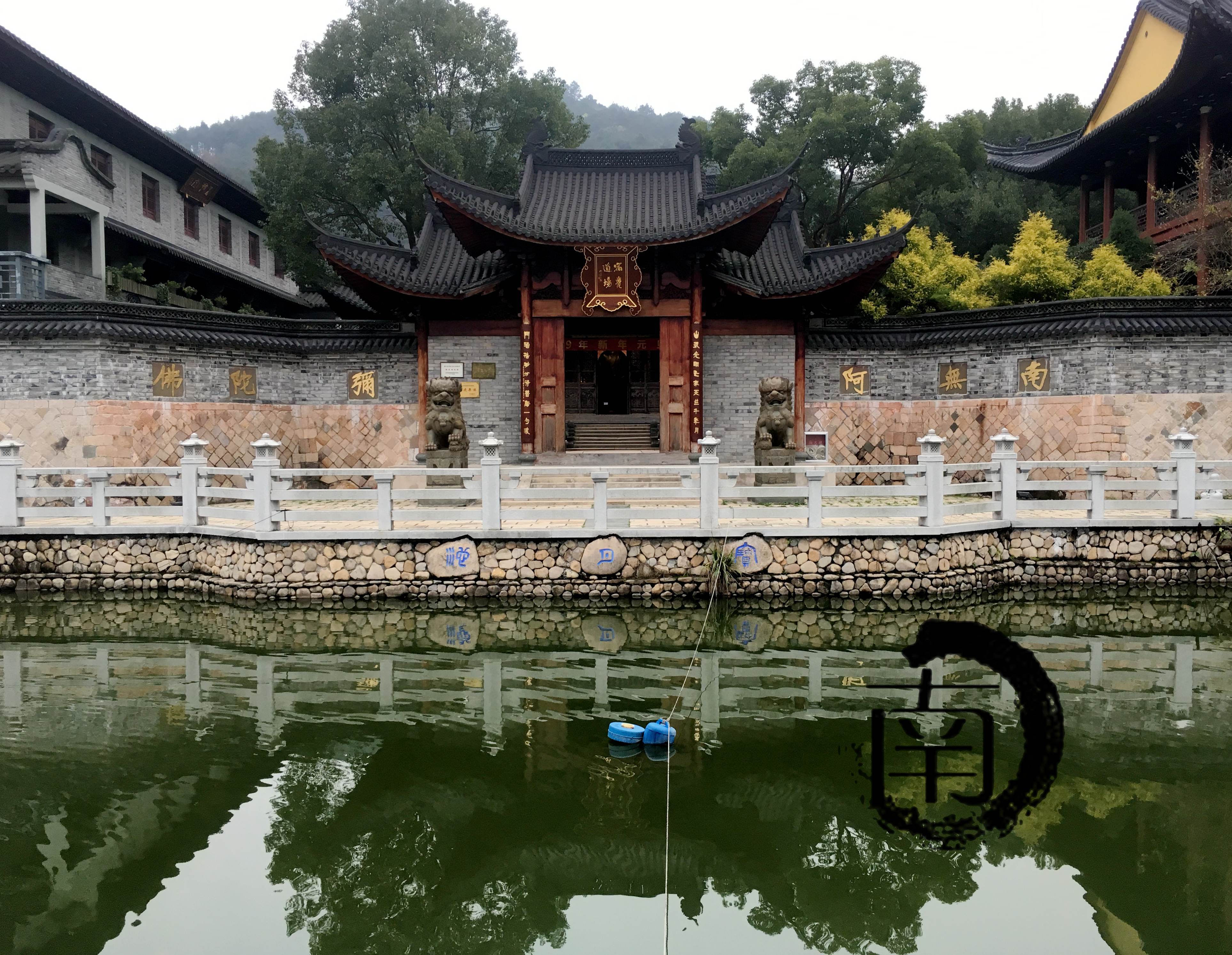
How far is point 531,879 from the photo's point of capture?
4613mm

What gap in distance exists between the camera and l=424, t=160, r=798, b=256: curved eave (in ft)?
49.1

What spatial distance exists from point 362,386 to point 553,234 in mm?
5011

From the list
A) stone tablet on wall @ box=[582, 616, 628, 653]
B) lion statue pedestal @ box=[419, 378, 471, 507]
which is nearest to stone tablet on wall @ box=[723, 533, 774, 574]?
stone tablet on wall @ box=[582, 616, 628, 653]

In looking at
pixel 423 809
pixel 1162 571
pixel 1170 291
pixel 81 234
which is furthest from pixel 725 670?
pixel 81 234

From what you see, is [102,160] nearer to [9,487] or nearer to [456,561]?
[9,487]

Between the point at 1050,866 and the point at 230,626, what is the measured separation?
8.05m

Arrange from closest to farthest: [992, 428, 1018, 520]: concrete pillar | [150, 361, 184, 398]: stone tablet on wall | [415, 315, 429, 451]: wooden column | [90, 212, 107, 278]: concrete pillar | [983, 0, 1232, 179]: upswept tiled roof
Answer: [992, 428, 1018, 520]: concrete pillar → [150, 361, 184, 398]: stone tablet on wall → [983, 0, 1232, 179]: upswept tiled roof → [415, 315, 429, 451]: wooden column → [90, 212, 107, 278]: concrete pillar

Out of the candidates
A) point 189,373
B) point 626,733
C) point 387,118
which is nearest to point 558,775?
point 626,733

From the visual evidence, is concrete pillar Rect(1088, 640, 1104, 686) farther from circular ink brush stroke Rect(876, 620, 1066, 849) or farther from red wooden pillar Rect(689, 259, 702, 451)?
red wooden pillar Rect(689, 259, 702, 451)

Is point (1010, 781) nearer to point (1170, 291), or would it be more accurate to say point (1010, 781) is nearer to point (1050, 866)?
point (1050, 866)

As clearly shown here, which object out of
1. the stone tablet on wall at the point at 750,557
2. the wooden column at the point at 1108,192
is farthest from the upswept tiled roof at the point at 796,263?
the wooden column at the point at 1108,192

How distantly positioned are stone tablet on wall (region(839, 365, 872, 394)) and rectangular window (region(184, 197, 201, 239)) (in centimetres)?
1823

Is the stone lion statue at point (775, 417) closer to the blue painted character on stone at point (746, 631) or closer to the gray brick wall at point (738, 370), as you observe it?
the gray brick wall at point (738, 370)

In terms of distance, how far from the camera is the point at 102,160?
21141 millimetres
